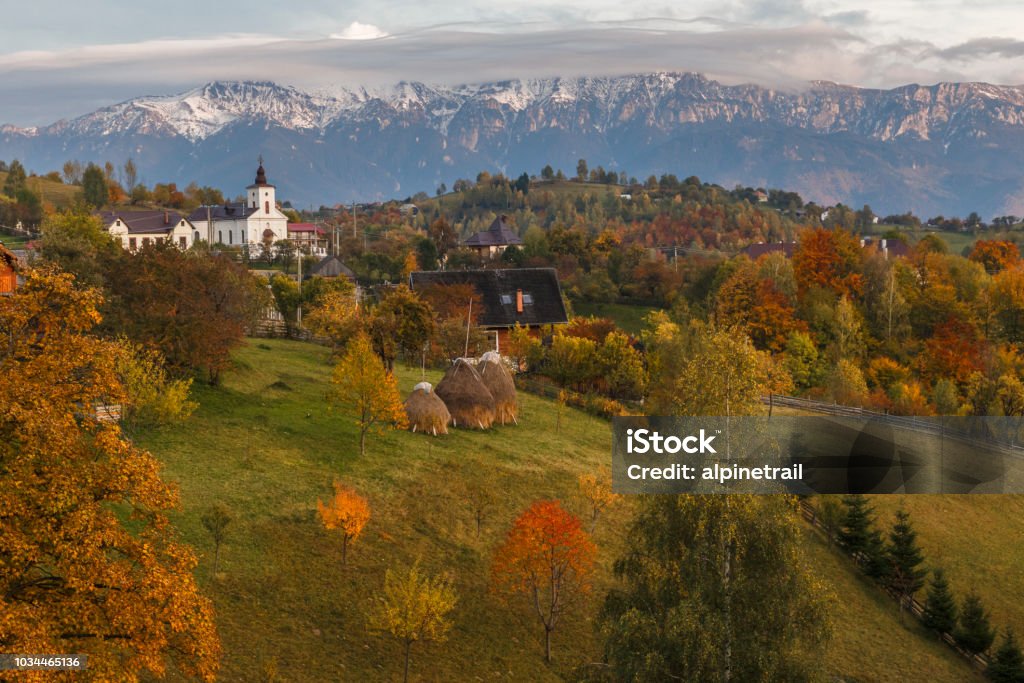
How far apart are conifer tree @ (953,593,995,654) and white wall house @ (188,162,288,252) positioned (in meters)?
116

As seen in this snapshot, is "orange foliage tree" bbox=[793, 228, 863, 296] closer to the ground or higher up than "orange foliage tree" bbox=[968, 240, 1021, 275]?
higher up

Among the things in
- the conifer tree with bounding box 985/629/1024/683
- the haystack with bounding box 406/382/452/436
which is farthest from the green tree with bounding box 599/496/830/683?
the haystack with bounding box 406/382/452/436

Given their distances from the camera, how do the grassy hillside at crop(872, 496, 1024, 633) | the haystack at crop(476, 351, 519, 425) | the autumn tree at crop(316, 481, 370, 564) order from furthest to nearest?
the haystack at crop(476, 351, 519, 425) → the grassy hillside at crop(872, 496, 1024, 633) → the autumn tree at crop(316, 481, 370, 564)

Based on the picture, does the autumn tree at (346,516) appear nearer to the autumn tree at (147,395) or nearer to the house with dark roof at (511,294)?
the autumn tree at (147,395)

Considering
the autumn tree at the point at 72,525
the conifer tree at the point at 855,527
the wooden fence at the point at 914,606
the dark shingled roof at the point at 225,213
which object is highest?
the autumn tree at the point at 72,525

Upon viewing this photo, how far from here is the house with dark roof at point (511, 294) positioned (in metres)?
78.1

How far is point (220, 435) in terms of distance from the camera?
37.3 metres

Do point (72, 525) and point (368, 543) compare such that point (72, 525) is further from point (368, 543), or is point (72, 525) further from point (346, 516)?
point (368, 543)

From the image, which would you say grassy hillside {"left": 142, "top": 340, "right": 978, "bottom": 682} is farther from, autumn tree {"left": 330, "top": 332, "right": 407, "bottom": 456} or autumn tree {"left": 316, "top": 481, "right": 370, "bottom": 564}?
autumn tree {"left": 330, "top": 332, "right": 407, "bottom": 456}

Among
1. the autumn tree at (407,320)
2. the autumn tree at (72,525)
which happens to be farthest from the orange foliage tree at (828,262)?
the autumn tree at (72,525)

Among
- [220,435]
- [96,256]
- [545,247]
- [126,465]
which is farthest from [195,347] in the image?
[545,247]

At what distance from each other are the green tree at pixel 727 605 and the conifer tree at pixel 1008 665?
51.0ft

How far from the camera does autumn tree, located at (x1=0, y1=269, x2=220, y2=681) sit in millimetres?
16062

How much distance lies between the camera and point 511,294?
79.9 metres
